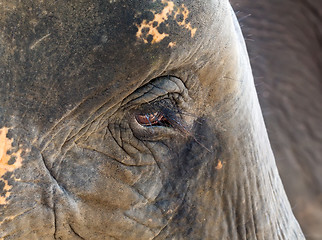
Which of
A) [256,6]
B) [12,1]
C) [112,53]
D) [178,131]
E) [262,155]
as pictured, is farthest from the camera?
[256,6]

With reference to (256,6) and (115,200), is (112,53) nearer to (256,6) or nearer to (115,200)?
(115,200)

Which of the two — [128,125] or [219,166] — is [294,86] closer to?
[219,166]

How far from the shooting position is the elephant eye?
1546 millimetres

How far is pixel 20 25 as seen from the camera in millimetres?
1257

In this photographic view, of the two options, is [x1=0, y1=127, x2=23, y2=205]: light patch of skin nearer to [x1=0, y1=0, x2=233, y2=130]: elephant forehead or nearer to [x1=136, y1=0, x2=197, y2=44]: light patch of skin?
[x1=0, y1=0, x2=233, y2=130]: elephant forehead

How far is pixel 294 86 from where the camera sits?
5.37 m

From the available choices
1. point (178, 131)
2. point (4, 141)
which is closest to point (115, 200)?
point (178, 131)

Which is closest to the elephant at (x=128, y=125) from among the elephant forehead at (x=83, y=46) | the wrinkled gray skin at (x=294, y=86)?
the elephant forehead at (x=83, y=46)

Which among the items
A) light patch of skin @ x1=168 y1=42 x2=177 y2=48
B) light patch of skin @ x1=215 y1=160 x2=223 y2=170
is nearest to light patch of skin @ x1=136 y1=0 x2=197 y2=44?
light patch of skin @ x1=168 y1=42 x2=177 y2=48

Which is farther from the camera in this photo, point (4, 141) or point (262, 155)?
point (262, 155)

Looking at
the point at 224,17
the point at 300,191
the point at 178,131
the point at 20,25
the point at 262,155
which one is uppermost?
the point at 20,25

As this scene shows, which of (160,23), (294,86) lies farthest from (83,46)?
(294,86)

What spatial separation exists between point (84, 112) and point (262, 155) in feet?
2.43

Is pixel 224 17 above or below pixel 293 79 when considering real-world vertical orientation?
above
